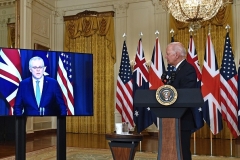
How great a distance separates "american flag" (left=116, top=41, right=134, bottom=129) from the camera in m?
8.23

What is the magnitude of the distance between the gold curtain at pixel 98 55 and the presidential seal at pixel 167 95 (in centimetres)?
789

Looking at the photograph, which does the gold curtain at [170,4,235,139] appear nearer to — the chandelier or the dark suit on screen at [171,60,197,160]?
the chandelier

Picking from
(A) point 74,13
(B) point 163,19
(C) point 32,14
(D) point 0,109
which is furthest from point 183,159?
(A) point 74,13

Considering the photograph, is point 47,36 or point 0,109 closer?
point 0,109

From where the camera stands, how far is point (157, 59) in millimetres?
8008

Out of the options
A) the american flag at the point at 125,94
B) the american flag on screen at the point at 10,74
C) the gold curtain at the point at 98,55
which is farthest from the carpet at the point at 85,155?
the gold curtain at the point at 98,55

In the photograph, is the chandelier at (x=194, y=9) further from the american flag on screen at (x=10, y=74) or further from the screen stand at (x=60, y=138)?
the american flag on screen at (x=10, y=74)

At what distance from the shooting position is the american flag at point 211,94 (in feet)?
22.3

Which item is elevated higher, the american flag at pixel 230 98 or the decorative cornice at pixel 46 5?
the decorative cornice at pixel 46 5

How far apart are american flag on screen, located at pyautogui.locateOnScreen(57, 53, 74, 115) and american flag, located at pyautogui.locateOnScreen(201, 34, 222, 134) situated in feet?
12.5

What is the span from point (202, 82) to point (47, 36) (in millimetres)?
6438

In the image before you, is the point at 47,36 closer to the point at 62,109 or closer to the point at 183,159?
the point at 62,109

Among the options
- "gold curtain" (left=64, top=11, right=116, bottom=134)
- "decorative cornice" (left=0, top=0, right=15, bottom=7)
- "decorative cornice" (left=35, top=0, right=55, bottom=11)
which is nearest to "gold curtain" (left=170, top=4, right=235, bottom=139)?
"gold curtain" (left=64, top=11, right=116, bottom=134)

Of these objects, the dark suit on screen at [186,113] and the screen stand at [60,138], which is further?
the screen stand at [60,138]
